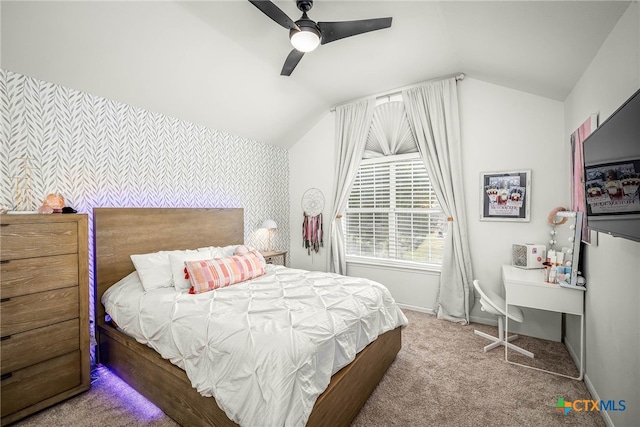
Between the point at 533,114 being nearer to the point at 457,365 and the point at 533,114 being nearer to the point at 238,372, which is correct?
the point at 457,365

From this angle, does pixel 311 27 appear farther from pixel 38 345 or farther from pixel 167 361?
pixel 38 345

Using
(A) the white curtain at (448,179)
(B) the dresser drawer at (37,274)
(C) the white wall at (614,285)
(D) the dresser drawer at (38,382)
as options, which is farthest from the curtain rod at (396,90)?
(D) the dresser drawer at (38,382)

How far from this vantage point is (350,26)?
2.05 meters

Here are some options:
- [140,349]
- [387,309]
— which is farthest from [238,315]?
[387,309]

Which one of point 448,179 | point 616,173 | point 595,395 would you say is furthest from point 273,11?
point 595,395

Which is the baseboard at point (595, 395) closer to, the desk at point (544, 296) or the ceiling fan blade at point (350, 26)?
the desk at point (544, 296)

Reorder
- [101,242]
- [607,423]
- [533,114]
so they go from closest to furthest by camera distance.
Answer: [607,423] < [101,242] < [533,114]

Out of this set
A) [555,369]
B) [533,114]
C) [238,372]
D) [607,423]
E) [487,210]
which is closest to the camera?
[238,372]

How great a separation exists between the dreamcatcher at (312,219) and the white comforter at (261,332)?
1934mm

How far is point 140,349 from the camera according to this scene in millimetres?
2041

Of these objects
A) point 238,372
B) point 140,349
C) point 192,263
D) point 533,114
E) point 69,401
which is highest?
point 533,114

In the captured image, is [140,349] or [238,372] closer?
[238,372]

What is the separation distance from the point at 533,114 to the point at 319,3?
8.31 ft

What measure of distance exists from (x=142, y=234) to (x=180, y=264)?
25.2 inches
